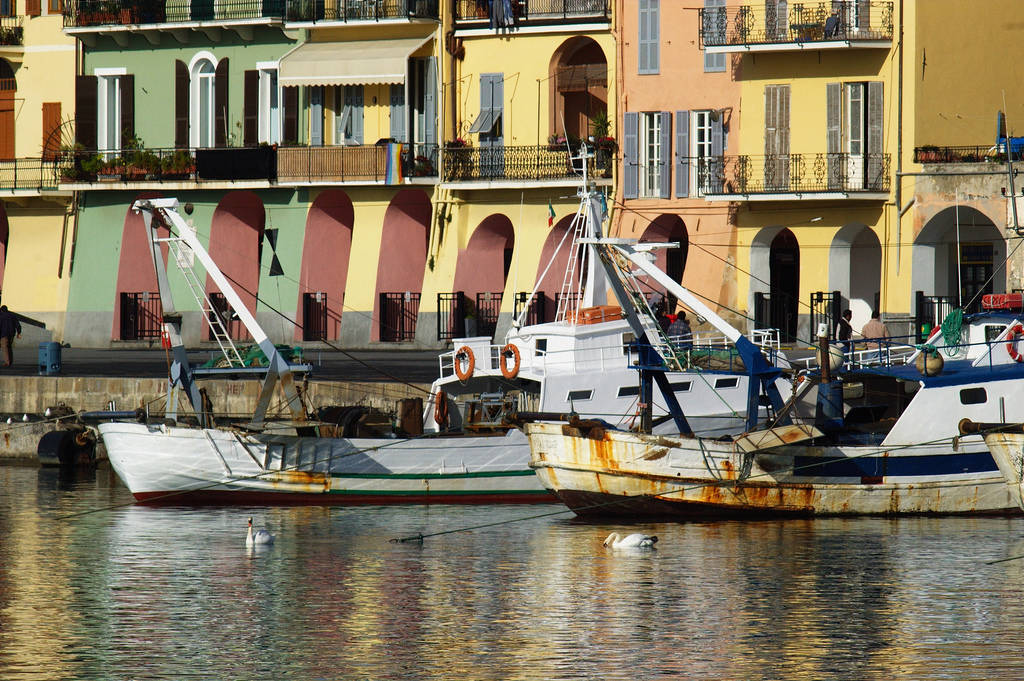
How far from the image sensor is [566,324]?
35.9 meters

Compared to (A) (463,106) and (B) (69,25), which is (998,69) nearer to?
(A) (463,106)

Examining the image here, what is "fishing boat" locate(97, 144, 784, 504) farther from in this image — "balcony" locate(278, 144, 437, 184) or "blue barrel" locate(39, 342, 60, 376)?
"balcony" locate(278, 144, 437, 184)

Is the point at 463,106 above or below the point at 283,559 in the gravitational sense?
above

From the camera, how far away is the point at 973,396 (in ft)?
102

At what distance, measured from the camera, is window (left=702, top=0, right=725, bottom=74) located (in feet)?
165

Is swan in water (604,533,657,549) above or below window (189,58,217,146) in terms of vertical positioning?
below

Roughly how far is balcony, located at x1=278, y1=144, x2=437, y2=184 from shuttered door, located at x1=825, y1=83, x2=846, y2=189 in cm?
1154

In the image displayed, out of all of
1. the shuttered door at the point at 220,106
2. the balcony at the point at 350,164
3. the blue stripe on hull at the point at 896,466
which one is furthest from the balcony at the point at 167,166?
the blue stripe on hull at the point at 896,466

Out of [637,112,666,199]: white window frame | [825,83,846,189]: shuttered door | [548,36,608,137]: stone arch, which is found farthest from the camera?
[548,36,608,137]: stone arch

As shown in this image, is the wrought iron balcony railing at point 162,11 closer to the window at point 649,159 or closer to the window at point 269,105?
the window at point 269,105

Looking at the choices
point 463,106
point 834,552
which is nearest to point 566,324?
point 834,552

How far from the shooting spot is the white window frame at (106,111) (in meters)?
59.3

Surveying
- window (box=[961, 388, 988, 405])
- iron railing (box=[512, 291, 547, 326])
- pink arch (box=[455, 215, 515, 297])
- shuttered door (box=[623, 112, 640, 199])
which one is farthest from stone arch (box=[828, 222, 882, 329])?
window (box=[961, 388, 988, 405])

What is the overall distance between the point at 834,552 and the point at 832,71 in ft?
76.3
